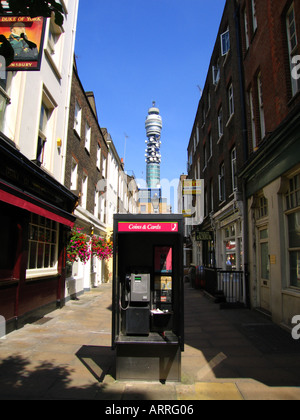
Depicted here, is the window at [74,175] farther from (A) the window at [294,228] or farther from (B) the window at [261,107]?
(A) the window at [294,228]

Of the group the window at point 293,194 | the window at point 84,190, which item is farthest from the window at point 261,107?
the window at point 84,190

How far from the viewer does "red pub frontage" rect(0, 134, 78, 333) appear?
22.5ft

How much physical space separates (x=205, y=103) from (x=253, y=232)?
43.0 feet

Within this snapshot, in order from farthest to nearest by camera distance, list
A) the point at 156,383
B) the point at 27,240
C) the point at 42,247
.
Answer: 1. the point at 42,247
2. the point at 27,240
3. the point at 156,383

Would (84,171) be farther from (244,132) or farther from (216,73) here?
(216,73)

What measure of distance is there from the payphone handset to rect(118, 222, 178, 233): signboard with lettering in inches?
32.1

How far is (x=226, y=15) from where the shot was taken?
1444 centimetres

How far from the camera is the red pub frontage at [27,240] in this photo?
687 centimetres

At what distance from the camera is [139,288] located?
4895 millimetres

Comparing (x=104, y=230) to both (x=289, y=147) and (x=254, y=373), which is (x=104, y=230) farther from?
(x=254, y=373)

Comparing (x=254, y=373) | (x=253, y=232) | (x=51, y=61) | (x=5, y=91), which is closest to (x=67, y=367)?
(x=254, y=373)

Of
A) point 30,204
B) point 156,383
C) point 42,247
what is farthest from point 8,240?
point 156,383

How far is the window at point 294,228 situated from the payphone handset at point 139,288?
441cm

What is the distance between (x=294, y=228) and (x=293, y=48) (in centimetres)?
464
